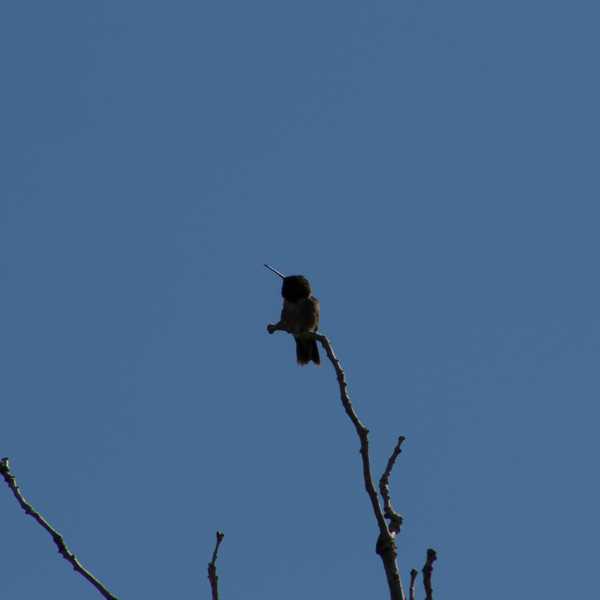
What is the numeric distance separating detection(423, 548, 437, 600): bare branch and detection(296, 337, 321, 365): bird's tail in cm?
943

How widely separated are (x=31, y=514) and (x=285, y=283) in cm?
965

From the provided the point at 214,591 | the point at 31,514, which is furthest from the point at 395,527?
the point at 31,514

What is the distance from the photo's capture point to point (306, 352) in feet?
46.2

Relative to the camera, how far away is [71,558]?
458 centimetres

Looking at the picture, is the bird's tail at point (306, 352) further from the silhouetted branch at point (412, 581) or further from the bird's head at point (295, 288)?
the silhouetted branch at point (412, 581)

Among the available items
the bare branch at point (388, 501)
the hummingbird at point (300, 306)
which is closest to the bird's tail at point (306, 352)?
the hummingbird at point (300, 306)

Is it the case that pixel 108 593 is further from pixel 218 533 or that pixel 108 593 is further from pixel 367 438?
pixel 367 438

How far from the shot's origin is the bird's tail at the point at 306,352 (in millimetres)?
14102

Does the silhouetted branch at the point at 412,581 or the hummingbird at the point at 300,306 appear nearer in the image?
the silhouetted branch at the point at 412,581

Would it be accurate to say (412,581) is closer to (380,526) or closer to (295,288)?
(380,526)

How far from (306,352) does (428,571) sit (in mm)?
9555

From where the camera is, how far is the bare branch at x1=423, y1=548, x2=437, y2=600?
14.3ft

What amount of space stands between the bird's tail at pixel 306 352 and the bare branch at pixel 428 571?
9.43 metres

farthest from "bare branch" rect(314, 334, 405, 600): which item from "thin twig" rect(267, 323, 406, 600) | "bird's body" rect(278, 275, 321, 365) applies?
"bird's body" rect(278, 275, 321, 365)
